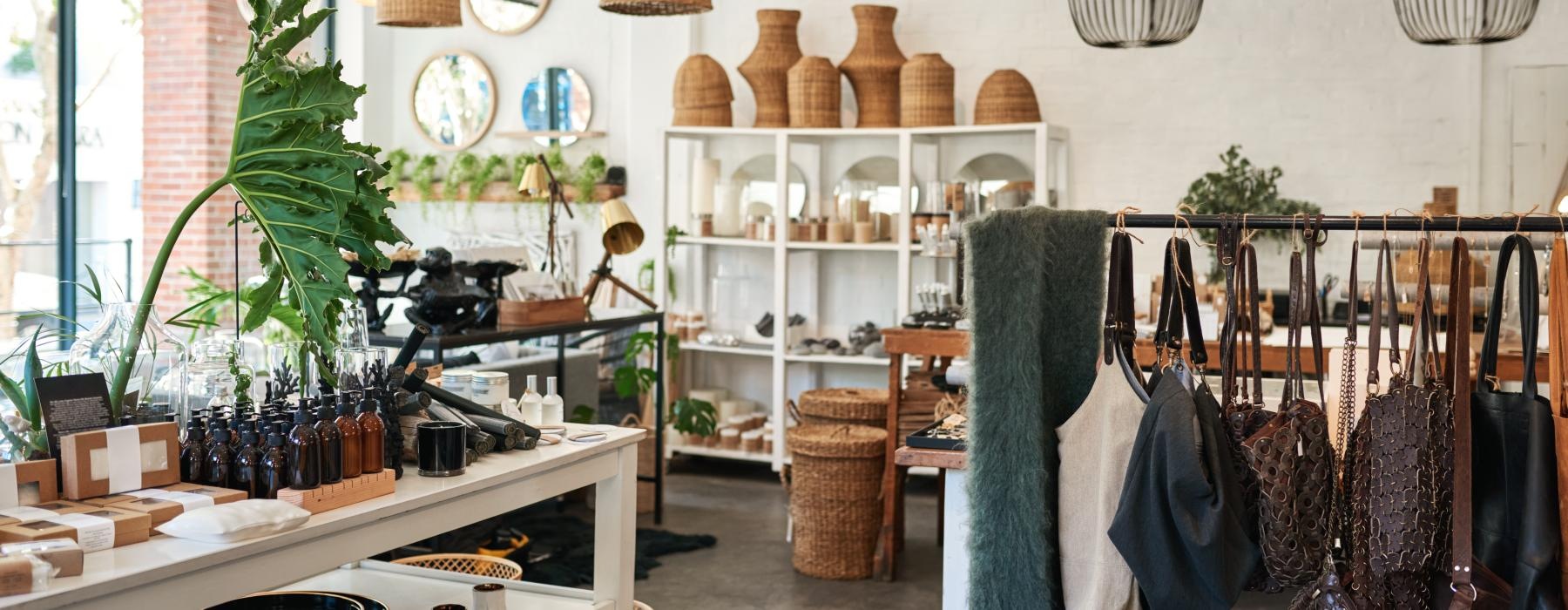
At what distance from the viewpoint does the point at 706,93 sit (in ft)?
22.7

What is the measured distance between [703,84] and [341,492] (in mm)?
4847

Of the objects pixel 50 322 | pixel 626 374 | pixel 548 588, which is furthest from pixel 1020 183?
pixel 50 322

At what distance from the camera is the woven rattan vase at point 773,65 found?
22.4ft

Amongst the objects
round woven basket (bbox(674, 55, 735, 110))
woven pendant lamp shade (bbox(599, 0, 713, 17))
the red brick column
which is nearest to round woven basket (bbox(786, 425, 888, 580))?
woven pendant lamp shade (bbox(599, 0, 713, 17))

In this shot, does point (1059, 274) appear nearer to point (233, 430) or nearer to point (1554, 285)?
point (1554, 285)

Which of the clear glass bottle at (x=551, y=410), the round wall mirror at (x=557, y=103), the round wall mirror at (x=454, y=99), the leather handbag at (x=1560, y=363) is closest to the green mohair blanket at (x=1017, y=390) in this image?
the leather handbag at (x=1560, y=363)

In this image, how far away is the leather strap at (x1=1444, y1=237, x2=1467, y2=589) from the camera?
6.34 feet

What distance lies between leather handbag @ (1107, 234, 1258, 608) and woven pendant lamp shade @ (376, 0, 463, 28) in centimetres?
373

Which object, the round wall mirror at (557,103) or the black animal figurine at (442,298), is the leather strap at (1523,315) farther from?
the round wall mirror at (557,103)

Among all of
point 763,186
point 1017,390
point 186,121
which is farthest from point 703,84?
point 1017,390

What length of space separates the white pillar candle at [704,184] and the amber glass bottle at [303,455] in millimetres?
4944

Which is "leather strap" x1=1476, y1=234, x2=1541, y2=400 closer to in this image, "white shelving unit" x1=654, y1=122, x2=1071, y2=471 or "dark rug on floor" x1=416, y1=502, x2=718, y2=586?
"dark rug on floor" x1=416, y1=502, x2=718, y2=586

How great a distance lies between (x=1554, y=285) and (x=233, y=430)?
2140 mm

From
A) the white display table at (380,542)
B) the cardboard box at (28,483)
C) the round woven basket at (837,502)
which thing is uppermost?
the cardboard box at (28,483)
